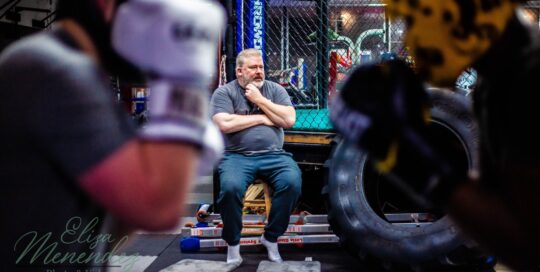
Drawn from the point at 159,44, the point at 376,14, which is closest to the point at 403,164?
the point at 159,44

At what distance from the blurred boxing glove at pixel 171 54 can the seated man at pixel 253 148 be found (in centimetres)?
339

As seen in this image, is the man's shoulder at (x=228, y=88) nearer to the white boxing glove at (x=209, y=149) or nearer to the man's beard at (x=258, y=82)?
the man's beard at (x=258, y=82)

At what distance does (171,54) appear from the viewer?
39.3 inches

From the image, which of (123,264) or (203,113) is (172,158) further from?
(123,264)

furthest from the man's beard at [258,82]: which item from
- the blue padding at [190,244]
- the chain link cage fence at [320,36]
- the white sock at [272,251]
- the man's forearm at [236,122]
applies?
the blue padding at [190,244]

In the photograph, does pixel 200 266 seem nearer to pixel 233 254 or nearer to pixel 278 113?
pixel 233 254

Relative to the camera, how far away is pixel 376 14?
17.0 ft

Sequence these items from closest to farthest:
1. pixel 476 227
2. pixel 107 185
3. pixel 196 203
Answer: pixel 107 185 → pixel 476 227 → pixel 196 203

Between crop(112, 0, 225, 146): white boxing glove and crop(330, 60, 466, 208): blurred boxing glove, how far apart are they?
15.3 inches

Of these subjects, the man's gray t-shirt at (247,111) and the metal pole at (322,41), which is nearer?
the man's gray t-shirt at (247,111)

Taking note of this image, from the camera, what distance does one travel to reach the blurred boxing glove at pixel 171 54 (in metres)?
0.99

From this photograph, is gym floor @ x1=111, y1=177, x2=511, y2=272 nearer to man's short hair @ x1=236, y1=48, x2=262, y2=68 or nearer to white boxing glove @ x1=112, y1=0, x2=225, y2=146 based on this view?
man's short hair @ x1=236, y1=48, x2=262, y2=68

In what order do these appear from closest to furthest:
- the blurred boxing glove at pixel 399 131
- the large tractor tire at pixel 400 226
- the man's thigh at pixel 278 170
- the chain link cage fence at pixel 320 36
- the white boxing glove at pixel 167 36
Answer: the white boxing glove at pixel 167 36 < the blurred boxing glove at pixel 399 131 < the large tractor tire at pixel 400 226 < the man's thigh at pixel 278 170 < the chain link cage fence at pixel 320 36

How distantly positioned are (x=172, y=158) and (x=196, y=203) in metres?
5.42
